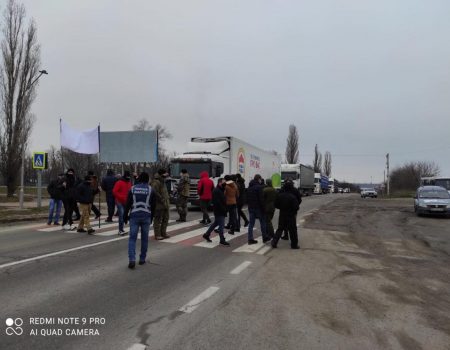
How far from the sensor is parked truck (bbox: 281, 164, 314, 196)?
45.8 m

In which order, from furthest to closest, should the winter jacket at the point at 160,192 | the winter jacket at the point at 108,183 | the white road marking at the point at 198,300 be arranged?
the winter jacket at the point at 108,183, the winter jacket at the point at 160,192, the white road marking at the point at 198,300

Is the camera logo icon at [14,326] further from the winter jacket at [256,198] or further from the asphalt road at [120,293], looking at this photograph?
the winter jacket at [256,198]

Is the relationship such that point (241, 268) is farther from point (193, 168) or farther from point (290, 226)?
point (193, 168)

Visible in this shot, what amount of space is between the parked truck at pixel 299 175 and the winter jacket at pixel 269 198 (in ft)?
101

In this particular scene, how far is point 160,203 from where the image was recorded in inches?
430

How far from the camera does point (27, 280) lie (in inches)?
266

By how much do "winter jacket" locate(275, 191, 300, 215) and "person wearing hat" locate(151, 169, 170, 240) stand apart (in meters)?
2.88

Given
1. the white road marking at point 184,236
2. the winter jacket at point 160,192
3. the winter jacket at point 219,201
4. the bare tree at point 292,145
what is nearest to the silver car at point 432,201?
the white road marking at point 184,236

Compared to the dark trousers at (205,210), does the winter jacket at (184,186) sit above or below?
above

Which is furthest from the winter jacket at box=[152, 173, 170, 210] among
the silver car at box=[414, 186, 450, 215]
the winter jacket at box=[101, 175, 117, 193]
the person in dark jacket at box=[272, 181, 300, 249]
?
the silver car at box=[414, 186, 450, 215]

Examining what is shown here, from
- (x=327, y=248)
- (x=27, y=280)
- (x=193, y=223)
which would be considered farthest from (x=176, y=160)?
(x=27, y=280)

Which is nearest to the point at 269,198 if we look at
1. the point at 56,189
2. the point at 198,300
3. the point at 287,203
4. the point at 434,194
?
the point at 287,203

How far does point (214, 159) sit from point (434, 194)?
1131 centimetres

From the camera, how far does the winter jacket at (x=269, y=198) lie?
11.3 meters
